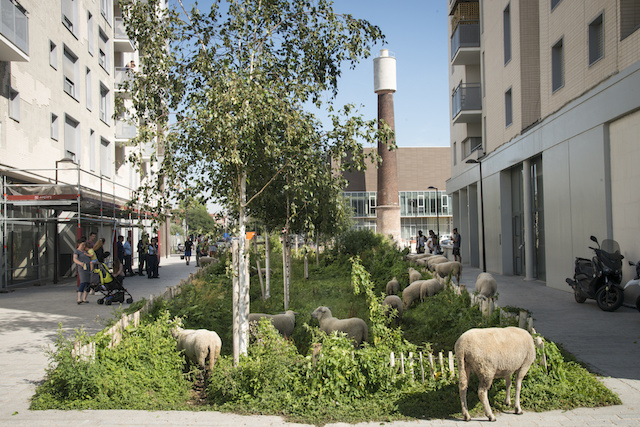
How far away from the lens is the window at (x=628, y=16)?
13117 mm

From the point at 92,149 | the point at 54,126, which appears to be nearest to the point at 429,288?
the point at 54,126

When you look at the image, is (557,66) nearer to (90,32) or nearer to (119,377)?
(119,377)

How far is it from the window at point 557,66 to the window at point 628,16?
436cm

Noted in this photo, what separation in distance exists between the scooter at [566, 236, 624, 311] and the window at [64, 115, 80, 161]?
2085 cm

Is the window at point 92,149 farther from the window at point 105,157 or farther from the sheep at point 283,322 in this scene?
the sheep at point 283,322

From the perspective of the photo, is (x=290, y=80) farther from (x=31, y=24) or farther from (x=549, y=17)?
(x=31, y=24)

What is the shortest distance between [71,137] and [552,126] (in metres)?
20.0

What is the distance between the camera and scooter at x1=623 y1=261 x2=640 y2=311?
12.0 m

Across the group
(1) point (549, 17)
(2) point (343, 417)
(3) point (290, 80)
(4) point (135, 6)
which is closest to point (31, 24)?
(4) point (135, 6)

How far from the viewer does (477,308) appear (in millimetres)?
9602

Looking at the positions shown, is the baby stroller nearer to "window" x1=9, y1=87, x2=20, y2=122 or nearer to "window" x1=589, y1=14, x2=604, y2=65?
"window" x1=9, y1=87, x2=20, y2=122

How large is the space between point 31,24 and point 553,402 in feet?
71.1

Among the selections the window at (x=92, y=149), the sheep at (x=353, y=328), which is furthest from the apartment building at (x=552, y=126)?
the window at (x=92, y=149)

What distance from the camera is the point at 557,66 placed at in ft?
58.5
